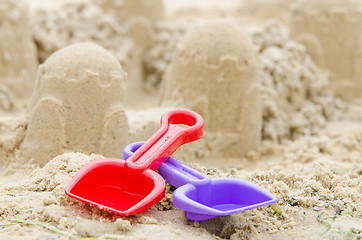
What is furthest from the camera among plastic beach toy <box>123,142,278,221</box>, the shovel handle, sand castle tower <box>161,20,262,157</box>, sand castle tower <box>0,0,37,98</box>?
sand castle tower <box>0,0,37,98</box>

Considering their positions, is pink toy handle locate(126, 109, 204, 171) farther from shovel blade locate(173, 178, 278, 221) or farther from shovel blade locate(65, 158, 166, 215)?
shovel blade locate(173, 178, 278, 221)

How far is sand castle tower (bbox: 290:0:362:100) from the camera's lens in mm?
5133

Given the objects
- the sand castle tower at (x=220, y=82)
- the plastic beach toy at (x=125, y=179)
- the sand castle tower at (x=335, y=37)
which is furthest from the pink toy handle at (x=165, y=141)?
the sand castle tower at (x=335, y=37)

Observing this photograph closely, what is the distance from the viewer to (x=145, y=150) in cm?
209

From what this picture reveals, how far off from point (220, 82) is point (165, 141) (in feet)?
5.40

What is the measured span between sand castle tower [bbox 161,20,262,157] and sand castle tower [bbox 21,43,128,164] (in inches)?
29.9

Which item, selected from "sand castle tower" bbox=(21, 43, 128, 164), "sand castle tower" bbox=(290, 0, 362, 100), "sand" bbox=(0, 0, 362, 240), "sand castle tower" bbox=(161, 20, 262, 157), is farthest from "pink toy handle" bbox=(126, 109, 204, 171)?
"sand castle tower" bbox=(290, 0, 362, 100)

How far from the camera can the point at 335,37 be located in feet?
17.0

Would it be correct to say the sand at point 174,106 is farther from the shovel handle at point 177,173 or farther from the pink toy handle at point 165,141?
the pink toy handle at point 165,141

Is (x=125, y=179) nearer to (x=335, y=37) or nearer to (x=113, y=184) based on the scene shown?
(x=113, y=184)

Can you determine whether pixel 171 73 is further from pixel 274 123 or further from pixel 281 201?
pixel 281 201

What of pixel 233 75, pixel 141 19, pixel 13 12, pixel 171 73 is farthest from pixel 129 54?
pixel 233 75

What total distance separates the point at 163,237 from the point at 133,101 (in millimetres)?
3835

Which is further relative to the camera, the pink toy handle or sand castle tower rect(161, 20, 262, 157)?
sand castle tower rect(161, 20, 262, 157)
